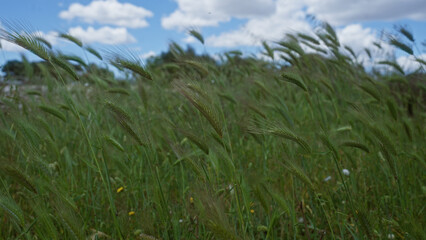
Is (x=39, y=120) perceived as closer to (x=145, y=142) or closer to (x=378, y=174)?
(x=145, y=142)

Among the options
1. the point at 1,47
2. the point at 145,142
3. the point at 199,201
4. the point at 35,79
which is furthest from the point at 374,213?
the point at 35,79

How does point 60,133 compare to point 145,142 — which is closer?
point 145,142

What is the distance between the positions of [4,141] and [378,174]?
287 centimetres

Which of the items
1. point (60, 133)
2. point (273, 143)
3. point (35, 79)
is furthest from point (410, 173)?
point (35, 79)

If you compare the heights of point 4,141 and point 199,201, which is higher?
point 199,201

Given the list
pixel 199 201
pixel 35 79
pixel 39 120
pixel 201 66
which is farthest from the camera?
pixel 35 79


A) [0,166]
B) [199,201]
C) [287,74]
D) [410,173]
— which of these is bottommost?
[410,173]

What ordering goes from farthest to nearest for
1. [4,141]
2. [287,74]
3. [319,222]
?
[4,141]
[319,222]
[287,74]

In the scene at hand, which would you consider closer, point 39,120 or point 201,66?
point 201,66

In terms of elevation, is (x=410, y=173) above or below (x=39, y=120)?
below

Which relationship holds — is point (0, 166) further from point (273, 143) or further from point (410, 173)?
point (410, 173)

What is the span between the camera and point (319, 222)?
1932 millimetres

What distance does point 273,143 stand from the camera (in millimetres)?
2729

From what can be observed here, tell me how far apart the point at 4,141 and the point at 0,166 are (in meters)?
1.99
